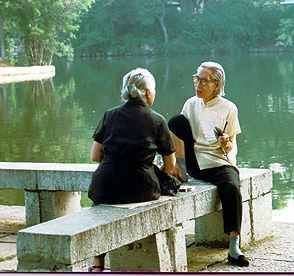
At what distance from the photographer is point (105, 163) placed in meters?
3.51

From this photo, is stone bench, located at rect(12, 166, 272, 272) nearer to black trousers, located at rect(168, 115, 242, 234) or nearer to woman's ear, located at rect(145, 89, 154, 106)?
black trousers, located at rect(168, 115, 242, 234)

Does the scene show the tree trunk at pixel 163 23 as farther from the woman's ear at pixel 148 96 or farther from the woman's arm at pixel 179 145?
the woman's ear at pixel 148 96

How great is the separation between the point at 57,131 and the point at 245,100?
274 inches

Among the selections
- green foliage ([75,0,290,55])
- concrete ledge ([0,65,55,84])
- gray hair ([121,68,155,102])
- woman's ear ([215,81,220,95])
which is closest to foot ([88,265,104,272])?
gray hair ([121,68,155,102])

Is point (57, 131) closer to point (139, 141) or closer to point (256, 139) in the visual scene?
point (256, 139)

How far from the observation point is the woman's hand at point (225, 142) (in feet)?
13.0

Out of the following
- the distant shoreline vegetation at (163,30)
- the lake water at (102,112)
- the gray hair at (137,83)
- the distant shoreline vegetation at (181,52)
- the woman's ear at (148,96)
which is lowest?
the lake water at (102,112)

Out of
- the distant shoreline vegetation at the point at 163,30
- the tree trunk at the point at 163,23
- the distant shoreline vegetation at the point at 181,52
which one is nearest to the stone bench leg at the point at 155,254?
the distant shoreline vegetation at the point at 163,30

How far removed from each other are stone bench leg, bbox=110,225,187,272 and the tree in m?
32.4

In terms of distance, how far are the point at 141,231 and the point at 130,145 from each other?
0.36 metres

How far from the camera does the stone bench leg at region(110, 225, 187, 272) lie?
3537 millimetres

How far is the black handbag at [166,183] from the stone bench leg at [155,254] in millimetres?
157

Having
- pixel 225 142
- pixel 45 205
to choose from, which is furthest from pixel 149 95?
pixel 45 205

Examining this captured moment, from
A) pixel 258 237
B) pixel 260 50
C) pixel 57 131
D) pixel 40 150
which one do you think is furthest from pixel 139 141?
pixel 260 50
